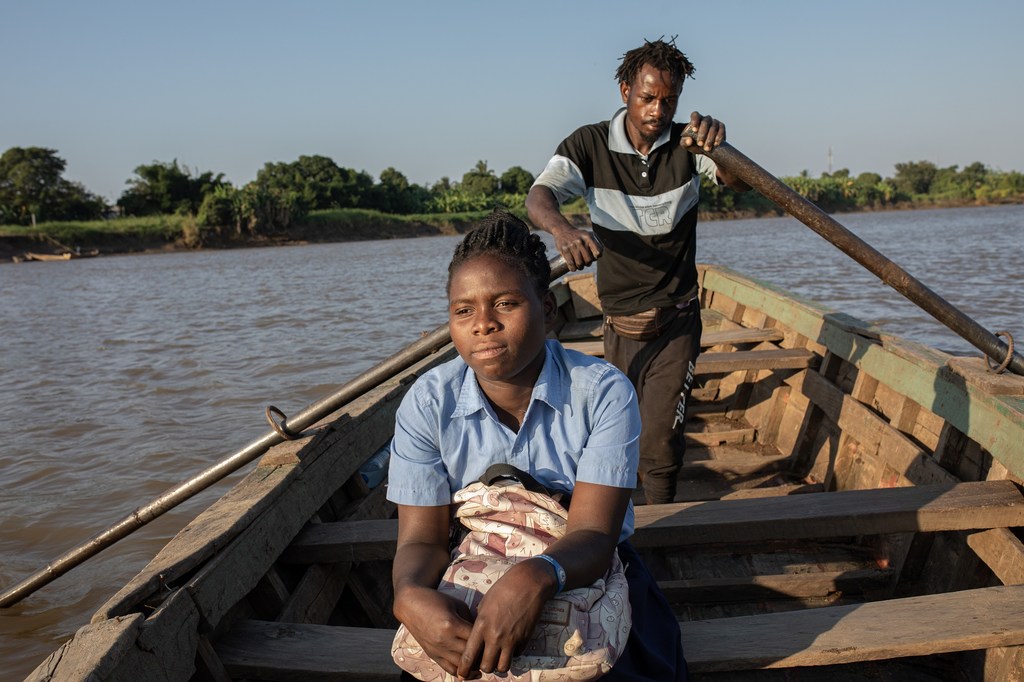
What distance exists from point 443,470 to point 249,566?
73 cm

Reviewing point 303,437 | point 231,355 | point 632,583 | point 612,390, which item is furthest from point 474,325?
point 231,355

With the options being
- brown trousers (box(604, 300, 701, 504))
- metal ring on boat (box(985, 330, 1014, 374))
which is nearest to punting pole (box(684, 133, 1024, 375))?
metal ring on boat (box(985, 330, 1014, 374))

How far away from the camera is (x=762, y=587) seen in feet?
7.36

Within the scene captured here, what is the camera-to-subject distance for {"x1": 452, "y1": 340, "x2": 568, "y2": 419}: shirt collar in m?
1.37

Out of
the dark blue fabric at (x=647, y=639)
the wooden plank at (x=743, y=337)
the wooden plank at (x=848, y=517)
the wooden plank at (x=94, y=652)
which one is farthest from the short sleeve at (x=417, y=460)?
the wooden plank at (x=743, y=337)

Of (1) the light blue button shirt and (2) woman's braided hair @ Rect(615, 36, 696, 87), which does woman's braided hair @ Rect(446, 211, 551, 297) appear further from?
(2) woman's braided hair @ Rect(615, 36, 696, 87)

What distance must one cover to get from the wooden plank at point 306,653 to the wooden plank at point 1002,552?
1.50m

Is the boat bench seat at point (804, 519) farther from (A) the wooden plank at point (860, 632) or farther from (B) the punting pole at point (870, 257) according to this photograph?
(B) the punting pole at point (870, 257)

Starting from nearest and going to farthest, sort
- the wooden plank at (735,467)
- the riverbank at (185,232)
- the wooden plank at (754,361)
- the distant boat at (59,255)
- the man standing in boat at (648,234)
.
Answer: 1. the man standing in boat at (648,234)
2. the wooden plank at (735,467)
3. the wooden plank at (754,361)
4. the distant boat at (59,255)
5. the riverbank at (185,232)

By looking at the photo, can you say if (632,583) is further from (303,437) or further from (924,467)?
(924,467)

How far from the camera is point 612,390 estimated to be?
1.38 m

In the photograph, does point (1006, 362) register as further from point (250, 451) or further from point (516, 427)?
point (250, 451)

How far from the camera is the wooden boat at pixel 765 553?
150cm

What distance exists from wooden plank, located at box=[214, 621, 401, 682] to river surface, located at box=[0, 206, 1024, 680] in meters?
0.80
